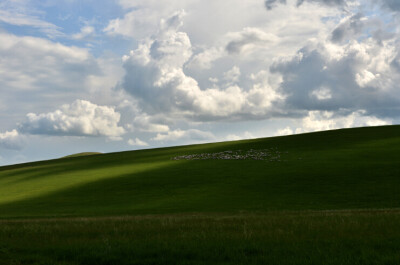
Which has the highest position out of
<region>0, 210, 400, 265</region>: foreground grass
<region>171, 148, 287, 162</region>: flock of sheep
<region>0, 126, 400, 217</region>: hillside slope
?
<region>171, 148, 287, 162</region>: flock of sheep

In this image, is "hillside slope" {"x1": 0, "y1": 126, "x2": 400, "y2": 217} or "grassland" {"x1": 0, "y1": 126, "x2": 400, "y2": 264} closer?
"grassland" {"x1": 0, "y1": 126, "x2": 400, "y2": 264}

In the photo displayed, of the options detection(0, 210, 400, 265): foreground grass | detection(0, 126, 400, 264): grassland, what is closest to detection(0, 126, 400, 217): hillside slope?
detection(0, 126, 400, 264): grassland

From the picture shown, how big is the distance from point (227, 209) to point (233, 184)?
45.1ft

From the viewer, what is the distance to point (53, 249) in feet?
38.3

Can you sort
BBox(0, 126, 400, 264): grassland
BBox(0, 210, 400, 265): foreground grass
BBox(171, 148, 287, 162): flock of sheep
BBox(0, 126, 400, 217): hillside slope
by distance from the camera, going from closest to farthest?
BBox(0, 210, 400, 265): foreground grass
BBox(0, 126, 400, 264): grassland
BBox(0, 126, 400, 217): hillside slope
BBox(171, 148, 287, 162): flock of sheep

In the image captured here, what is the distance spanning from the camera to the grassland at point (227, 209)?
425 inches

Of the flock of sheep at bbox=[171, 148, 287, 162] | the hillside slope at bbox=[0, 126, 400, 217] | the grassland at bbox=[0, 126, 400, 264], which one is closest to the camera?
the grassland at bbox=[0, 126, 400, 264]

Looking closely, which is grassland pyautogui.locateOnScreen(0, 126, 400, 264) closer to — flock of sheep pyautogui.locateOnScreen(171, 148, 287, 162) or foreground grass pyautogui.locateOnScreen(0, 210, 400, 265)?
foreground grass pyautogui.locateOnScreen(0, 210, 400, 265)

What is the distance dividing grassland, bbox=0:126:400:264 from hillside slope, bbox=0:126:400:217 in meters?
0.16

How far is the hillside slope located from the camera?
37.4 m

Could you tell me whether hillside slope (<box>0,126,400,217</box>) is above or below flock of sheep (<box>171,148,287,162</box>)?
below

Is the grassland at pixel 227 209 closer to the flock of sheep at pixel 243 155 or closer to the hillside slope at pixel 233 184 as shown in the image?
the hillside slope at pixel 233 184

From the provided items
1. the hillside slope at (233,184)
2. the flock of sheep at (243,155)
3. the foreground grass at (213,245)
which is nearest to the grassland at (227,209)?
the foreground grass at (213,245)

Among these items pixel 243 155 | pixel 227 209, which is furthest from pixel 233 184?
pixel 243 155
